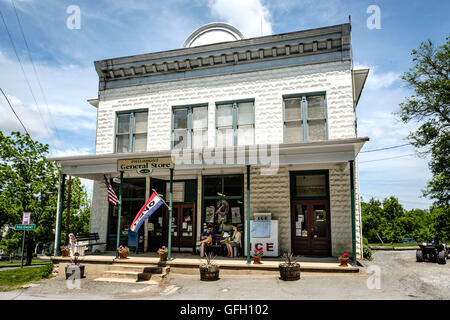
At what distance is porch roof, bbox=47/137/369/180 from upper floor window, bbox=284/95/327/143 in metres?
2.17

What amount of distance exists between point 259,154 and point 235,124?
3027 millimetres

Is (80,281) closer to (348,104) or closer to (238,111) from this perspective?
(238,111)

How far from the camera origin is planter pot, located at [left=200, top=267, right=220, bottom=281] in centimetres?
952

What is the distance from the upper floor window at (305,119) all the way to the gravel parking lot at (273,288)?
5.13 metres

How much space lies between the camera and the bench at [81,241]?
12.5 m

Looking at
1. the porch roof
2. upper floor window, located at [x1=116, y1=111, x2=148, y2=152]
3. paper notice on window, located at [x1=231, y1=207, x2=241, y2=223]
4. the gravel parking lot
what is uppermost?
upper floor window, located at [x1=116, y1=111, x2=148, y2=152]

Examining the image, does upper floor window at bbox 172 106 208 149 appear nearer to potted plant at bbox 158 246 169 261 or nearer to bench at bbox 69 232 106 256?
potted plant at bbox 158 246 169 261

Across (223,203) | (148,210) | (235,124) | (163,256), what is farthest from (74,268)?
(235,124)

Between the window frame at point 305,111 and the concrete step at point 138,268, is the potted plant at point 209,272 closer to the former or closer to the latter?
the concrete step at point 138,268

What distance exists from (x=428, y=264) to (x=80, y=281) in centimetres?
1210

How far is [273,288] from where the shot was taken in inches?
331

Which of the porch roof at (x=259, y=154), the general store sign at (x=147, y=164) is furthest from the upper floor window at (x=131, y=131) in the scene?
the general store sign at (x=147, y=164)

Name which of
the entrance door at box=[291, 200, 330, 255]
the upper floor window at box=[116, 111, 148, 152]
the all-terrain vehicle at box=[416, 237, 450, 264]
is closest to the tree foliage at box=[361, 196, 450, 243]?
the all-terrain vehicle at box=[416, 237, 450, 264]
